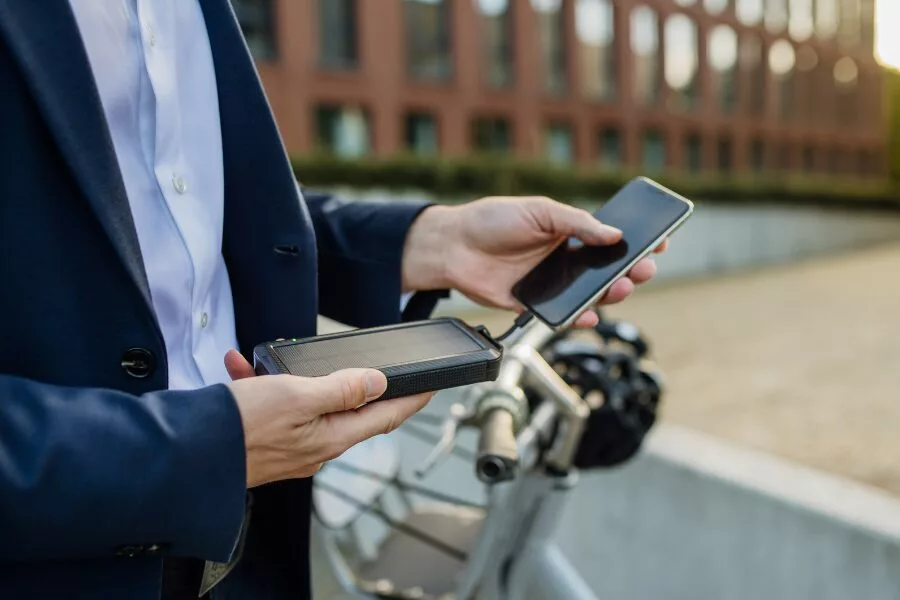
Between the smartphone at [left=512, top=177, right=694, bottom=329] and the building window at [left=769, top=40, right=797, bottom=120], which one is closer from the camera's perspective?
the smartphone at [left=512, top=177, right=694, bottom=329]

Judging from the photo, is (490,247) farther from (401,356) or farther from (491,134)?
(491,134)

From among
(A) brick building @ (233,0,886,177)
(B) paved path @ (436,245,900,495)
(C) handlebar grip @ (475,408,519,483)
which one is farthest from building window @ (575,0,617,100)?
(C) handlebar grip @ (475,408,519,483)

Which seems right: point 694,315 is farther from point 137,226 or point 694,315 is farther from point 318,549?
point 137,226

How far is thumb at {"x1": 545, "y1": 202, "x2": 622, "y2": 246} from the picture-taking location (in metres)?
1.35

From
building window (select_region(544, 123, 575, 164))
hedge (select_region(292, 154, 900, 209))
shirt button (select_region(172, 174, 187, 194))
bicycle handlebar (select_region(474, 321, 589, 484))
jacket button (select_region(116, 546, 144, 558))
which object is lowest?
building window (select_region(544, 123, 575, 164))

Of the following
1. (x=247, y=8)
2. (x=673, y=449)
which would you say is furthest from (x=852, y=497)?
(x=247, y=8)

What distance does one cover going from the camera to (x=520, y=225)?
1.42 m

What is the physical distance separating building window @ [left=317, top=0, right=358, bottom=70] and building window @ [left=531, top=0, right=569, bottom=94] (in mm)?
6270

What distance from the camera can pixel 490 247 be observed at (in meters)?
1.46

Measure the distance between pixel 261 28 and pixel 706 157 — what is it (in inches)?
742

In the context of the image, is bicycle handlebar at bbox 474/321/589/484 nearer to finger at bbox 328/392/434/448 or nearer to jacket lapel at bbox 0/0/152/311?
finger at bbox 328/392/434/448

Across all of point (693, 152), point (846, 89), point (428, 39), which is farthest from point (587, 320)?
point (846, 89)

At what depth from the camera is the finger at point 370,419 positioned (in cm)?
90

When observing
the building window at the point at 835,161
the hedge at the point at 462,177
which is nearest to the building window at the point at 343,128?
the hedge at the point at 462,177
